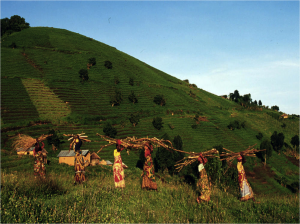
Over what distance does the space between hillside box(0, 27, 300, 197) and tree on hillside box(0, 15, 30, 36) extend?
18744mm

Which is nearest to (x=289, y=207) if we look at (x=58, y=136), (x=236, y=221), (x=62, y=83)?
(x=236, y=221)

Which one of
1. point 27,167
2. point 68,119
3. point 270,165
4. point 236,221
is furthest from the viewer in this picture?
point 270,165

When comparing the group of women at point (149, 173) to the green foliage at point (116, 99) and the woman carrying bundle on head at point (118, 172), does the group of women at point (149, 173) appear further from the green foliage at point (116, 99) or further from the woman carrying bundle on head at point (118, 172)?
the green foliage at point (116, 99)

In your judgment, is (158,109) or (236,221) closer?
(236,221)

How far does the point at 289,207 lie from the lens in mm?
7371

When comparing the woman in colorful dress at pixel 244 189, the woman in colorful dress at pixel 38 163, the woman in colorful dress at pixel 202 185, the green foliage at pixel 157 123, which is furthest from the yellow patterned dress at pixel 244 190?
the green foliage at pixel 157 123

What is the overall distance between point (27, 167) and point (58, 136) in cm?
2781

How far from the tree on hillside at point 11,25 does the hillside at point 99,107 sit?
18744 mm

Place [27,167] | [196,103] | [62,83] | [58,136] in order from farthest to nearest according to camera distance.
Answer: [196,103] → [62,83] → [58,136] → [27,167]

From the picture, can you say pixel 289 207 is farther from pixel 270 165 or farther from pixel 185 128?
pixel 270 165

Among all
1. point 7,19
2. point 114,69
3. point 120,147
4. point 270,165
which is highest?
point 7,19

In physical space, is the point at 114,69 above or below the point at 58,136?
above

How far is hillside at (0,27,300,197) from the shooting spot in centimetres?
5475

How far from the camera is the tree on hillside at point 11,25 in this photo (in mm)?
126750
